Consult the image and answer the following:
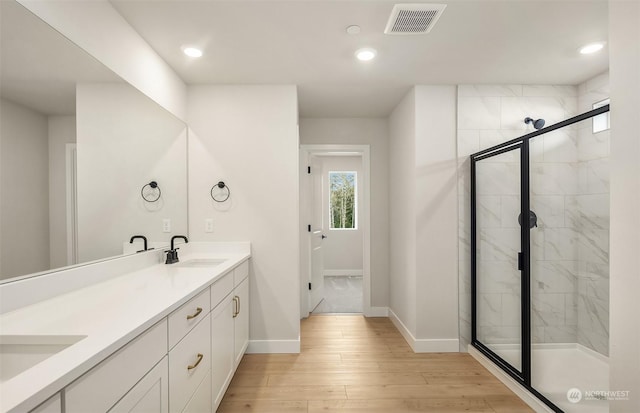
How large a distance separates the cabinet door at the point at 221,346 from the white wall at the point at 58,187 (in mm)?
820

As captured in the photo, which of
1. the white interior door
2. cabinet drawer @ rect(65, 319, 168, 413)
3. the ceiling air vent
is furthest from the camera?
the white interior door

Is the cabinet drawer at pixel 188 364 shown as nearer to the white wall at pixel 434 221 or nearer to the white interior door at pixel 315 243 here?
the white wall at pixel 434 221

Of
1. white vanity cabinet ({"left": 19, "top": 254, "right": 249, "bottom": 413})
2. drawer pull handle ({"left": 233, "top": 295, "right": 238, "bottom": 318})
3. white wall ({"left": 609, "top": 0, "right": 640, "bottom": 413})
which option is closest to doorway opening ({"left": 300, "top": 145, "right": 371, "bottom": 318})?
drawer pull handle ({"left": 233, "top": 295, "right": 238, "bottom": 318})

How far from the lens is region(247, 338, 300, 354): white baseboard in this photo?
283 cm

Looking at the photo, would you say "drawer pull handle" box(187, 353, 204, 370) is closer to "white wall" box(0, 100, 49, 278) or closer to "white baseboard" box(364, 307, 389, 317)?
"white wall" box(0, 100, 49, 278)

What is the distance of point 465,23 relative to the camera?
1.95 meters

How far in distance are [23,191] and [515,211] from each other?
2.99m

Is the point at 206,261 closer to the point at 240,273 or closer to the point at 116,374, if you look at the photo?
the point at 240,273

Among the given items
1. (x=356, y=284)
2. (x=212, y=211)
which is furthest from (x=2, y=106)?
(x=356, y=284)

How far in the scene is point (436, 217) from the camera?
2.88 m

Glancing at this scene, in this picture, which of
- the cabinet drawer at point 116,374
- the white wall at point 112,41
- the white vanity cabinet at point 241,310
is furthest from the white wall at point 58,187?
the white vanity cabinet at point 241,310

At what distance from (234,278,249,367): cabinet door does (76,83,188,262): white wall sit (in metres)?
0.74

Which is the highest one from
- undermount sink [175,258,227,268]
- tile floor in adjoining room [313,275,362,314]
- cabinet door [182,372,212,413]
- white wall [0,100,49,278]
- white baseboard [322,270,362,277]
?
white wall [0,100,49,278]

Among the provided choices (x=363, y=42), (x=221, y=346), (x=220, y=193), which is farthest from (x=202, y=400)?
(x=363, y=42)
